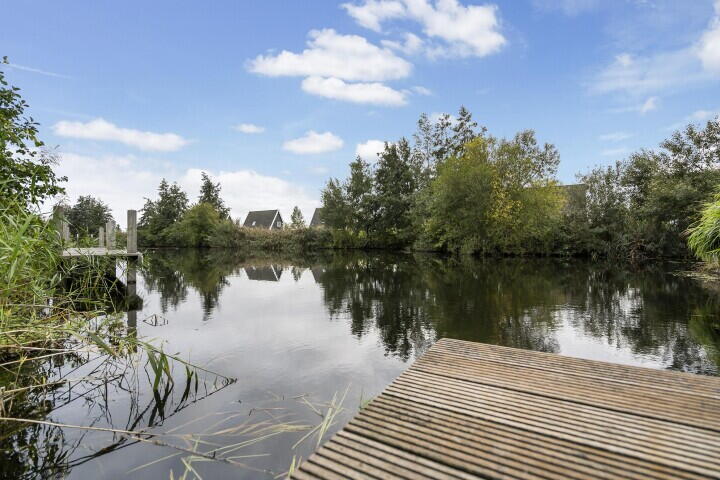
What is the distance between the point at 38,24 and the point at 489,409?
13537 millimetres

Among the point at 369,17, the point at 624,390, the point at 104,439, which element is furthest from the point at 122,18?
the point at 624,390

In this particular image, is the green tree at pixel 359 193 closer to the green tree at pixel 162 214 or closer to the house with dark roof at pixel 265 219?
the house with dark roof at pixel 265 219

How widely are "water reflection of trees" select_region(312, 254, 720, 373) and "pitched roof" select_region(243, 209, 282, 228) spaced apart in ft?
154

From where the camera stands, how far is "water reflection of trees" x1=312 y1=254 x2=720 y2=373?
623cm

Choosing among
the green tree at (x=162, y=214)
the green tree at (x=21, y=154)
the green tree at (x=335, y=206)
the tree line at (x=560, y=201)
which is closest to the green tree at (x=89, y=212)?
the green tree at (x=162, y=214)

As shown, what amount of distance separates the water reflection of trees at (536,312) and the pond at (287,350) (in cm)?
5

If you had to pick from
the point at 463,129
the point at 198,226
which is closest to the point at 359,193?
the point at 463,129

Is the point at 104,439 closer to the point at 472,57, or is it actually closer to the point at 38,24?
the point at 38,24

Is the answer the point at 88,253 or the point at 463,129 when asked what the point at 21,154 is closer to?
the point at 88,253

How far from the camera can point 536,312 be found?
28.5ft

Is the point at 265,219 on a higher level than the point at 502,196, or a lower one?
higher

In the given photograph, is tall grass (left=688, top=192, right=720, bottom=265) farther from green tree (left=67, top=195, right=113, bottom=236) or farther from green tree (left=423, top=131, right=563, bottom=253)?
green tree (left=67, top=195, right=113, bottom=236)

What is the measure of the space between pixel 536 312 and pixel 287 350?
5.90 meters

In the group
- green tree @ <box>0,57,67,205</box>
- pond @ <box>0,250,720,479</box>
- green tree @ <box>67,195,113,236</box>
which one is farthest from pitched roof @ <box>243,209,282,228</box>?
green tree @ <box>0,57,67,205</box>
